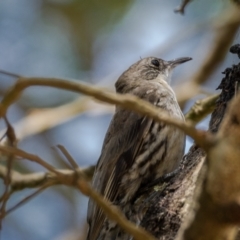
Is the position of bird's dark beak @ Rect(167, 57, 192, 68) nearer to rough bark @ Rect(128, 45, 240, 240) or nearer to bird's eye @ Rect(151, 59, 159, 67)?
bird's eye @ Rect(151, 59, 159, 67)

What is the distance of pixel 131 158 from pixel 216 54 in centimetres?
192

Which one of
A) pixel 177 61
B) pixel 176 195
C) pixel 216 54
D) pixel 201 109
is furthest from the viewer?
pixel 177 61

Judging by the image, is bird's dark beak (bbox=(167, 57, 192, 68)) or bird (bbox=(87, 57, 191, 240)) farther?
bird's dark beak (bbox=(167, 57, 192, 68))

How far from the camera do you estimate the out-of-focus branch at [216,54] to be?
658cm

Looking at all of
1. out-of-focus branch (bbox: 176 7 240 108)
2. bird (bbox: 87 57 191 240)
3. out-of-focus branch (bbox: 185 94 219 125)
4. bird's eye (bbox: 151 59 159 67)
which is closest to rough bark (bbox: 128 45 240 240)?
bird (bbox: 87 57 191 240)

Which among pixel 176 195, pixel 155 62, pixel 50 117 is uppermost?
pixel 176 195

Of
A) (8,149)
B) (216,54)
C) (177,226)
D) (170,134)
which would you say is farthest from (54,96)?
(8,149)

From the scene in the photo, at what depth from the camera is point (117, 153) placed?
5348 mm

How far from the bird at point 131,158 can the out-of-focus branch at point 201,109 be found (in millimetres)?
281

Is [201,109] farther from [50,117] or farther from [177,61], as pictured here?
[50,117]

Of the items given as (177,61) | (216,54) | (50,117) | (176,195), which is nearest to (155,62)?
(177,61)

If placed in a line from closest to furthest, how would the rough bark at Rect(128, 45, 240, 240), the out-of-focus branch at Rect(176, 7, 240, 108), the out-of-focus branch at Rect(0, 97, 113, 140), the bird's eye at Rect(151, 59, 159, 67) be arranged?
the rough bark at Rect(128, 45, 240, 240)
the out-of-focus branch at Rect(0, 97, 113, 140)
the out-of-focus branch at Rect(176, 7, 240, 108)
the bird's eye at Rect(151, 59, 159, 67)

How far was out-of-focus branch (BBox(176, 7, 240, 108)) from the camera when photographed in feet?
21.6

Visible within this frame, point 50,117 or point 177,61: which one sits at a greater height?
point 177,61
